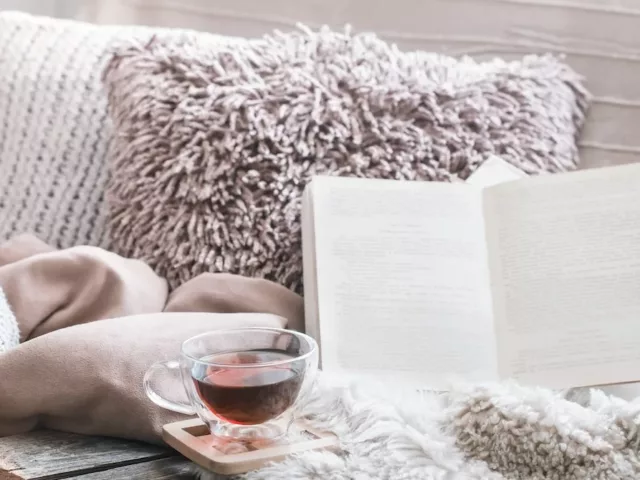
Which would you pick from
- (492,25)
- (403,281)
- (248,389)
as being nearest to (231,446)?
(248,389)

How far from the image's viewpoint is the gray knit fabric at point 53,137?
0.91m

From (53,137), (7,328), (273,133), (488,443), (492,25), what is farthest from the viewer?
(492,25)

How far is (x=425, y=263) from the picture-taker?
75cm

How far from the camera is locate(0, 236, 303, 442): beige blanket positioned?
556 mm

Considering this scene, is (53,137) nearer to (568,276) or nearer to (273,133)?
(273,133)

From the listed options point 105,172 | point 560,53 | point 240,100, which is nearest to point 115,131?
point 105,172

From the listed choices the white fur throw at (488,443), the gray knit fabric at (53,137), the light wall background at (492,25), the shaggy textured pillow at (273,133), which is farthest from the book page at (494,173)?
the gray knit fabric at (53,137)

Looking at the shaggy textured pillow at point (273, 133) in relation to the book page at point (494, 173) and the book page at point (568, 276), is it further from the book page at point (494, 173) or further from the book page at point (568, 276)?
the book page at point (568, 276)

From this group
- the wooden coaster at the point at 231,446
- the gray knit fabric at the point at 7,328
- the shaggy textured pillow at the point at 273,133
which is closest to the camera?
the wooden coaster at the point at 231,446

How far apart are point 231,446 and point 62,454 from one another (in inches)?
5.1

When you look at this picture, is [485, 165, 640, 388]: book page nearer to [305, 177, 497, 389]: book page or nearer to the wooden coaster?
[305, 177, 497, 389]: book page

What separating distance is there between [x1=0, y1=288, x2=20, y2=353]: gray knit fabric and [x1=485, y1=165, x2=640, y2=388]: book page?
455 mm

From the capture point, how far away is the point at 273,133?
0.80m

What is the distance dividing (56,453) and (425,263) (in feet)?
1.31
